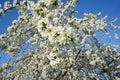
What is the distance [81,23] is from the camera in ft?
31.2

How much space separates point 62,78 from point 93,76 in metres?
1.18

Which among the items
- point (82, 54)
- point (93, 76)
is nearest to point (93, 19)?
point (82, 54)

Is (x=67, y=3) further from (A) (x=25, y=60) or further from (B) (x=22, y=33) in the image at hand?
(A) (x=25, y=60)

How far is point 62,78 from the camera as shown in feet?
36.2

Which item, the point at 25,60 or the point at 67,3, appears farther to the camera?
the point at 25,60

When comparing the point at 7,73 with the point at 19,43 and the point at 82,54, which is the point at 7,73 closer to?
the point at 19,43

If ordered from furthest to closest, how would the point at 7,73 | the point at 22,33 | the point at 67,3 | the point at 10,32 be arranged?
the point at 7,73, the point at 67,3, the point at 22,33, the point at 10,32

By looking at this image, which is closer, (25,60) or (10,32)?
(10,32)

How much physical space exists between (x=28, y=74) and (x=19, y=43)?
103 inches

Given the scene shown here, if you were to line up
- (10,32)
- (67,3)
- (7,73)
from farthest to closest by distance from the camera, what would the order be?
(7,73) → (67,3) → (10,32)

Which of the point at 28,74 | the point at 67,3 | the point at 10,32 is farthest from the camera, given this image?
the point at 28,74

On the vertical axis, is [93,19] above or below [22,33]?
above

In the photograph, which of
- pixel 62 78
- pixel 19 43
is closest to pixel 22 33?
pixel 19 43

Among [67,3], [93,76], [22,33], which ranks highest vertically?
[67,3]
